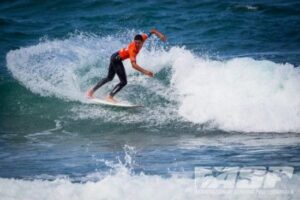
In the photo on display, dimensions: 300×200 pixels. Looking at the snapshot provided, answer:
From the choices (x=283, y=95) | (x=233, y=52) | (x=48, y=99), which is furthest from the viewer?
(x=233, y=52)

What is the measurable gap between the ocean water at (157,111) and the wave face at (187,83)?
31 mm

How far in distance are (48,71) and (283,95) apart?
278 inches

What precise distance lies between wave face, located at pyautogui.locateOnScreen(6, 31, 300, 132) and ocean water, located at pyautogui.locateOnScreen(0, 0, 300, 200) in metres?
0.03

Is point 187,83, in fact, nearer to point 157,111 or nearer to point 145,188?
point 157,111

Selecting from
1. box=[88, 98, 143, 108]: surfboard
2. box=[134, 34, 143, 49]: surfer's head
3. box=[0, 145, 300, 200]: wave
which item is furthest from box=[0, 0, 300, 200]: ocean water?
box=[134, 34, 143, 49]: surfer's head

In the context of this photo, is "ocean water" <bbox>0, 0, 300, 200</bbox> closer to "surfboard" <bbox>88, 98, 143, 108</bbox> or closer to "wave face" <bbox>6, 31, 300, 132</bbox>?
"wave face" <bbox>6, 31, 300, 132</bbox>

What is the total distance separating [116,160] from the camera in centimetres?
903

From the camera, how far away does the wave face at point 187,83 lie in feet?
37.9

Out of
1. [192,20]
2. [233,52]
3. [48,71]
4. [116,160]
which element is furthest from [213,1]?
[116,160]

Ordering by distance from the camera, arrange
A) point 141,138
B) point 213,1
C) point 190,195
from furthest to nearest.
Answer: point 213,1, point 141,138, point 190,195

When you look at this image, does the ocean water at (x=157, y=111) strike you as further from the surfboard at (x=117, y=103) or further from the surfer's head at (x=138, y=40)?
the surfer's head at (x=138, y=40)

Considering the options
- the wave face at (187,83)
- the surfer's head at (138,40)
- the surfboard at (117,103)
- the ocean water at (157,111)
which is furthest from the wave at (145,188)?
the surfboard at (117,103)

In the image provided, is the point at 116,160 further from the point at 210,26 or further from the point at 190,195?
the point at 210,26

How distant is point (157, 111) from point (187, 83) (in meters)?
1.39
